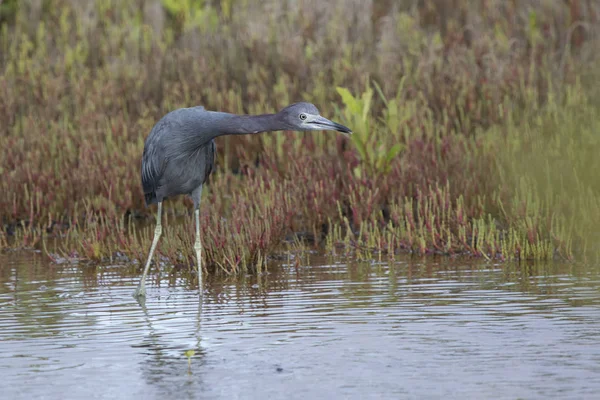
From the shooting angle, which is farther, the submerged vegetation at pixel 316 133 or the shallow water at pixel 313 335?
the submerged vegetation at pixel 316 133

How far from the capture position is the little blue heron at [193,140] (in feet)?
21.9

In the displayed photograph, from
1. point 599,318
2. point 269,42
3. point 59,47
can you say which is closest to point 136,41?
point 59,47

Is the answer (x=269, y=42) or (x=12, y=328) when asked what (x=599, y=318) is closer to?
(x=12, y=328)

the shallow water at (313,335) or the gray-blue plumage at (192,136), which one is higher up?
the gray-blue plumage at (192,136)

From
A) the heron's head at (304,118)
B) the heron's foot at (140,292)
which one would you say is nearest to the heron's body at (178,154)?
the heron's head at (304,118)

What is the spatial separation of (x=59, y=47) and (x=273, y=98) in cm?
320

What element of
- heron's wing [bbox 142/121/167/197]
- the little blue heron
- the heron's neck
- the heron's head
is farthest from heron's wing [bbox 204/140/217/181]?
the heron's head

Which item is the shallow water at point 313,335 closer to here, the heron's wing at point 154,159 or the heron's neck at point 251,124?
the heron's wing at point 154,159

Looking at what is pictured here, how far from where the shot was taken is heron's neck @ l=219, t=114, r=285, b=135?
6734 mm

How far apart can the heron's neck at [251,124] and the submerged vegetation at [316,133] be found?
3.19ft

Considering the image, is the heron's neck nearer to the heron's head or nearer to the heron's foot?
the heron's head

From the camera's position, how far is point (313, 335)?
546cm

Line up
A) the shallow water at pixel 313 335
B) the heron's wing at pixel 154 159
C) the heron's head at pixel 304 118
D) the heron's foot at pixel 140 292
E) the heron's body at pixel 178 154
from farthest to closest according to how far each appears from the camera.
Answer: the heron's wing at pixel 154 159, the heron's body at pixel 178 154, the heron's foot at pixel 140 292, the heron's head at pixel 304 118, the shallow water at pixel 313 335

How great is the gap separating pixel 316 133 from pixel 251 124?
3591mm
